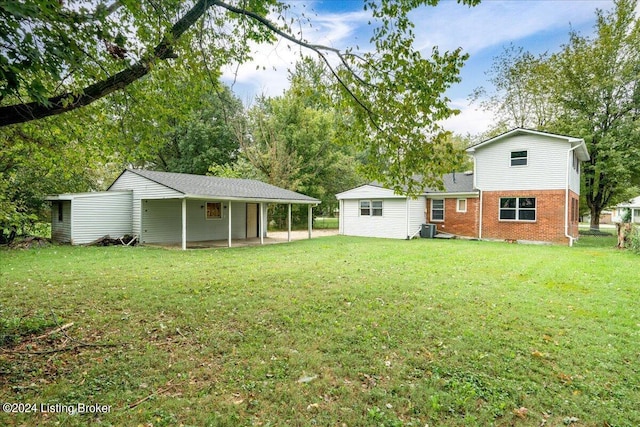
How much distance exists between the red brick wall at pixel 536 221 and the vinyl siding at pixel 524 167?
0.35 meters

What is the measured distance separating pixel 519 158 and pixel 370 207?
825 cm

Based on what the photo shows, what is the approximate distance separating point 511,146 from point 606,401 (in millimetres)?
16859

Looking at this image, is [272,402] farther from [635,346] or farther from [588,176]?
[588,176]

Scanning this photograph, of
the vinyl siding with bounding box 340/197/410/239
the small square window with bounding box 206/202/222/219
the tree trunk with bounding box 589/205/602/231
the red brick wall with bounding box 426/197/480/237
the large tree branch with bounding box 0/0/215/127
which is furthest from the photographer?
the tree trunk with bounding box 589/205/602/231

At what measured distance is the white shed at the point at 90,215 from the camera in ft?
47.2

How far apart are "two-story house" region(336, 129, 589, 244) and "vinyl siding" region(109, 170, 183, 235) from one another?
437 inches

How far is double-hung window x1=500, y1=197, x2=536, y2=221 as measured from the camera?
1706cm

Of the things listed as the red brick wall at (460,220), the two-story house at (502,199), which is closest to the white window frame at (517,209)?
the two-story house at (502,199)

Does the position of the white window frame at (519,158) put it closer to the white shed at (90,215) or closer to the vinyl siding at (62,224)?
the white shed at (90,215)

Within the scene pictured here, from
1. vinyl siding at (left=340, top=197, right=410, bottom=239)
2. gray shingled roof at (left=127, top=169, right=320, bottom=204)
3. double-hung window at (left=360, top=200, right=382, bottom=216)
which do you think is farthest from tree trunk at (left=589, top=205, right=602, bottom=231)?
gray shingled roof at (left=127, top=169, right=320, bottom=204)

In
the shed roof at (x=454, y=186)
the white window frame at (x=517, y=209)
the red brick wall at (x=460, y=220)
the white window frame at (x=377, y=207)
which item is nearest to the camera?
the white window frame at (x=517, y=209)

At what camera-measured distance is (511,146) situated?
57.3ft

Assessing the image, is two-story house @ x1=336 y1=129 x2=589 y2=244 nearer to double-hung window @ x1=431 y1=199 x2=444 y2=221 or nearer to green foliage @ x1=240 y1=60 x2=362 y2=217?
double-hung window @ x1=431 y1=199 x2=444 y2=221

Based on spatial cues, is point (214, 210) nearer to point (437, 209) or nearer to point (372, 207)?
point (372, 207)
